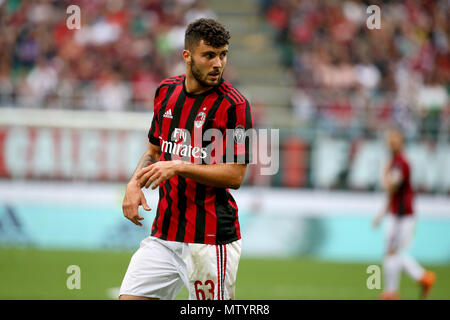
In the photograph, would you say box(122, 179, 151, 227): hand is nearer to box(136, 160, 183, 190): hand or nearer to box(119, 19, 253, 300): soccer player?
box(119, 19, 253, 300): soccer player

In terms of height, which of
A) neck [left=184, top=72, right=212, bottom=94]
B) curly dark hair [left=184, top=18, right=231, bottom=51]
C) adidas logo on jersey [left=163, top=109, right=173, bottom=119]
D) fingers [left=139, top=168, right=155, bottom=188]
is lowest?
fingers [left=139, top=168, right=155, bottom=188]

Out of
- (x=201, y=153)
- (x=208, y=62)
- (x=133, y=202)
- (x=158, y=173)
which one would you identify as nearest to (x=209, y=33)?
(x=208, y=62)

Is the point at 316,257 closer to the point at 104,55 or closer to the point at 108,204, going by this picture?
the point at 108,204

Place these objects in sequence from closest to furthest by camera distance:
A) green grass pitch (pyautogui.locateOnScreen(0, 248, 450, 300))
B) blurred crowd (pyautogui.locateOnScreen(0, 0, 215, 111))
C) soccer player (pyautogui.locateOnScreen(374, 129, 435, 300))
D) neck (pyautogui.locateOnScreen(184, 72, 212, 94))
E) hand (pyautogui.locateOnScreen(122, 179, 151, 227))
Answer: hand (pyautogui.locateOnScreen(122, 179, 151, 227)), neck (pyautogui.locateOnScreen(184, 72, 212, 94)), green grass pitch (pyautogui.locateOnScreen(0, 248, 450, 300)), soccer player (pyautogui.locateOnScreen(374, 129, 435, 300)), blurred crowd (pyautogui.locateOnScreen(0, 0, 215, 111))

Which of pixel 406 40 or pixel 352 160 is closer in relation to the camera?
pixel 352 160

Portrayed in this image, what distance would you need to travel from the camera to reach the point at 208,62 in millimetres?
4125

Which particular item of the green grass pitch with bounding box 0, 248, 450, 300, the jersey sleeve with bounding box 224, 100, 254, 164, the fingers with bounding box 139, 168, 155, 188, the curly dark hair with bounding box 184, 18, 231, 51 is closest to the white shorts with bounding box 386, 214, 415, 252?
the green grass pitch with bounding box 0, 248, 450, 300

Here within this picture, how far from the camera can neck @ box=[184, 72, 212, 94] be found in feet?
14.1

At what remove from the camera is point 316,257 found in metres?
11.4

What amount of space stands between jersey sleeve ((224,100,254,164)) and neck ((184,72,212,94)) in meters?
0.27

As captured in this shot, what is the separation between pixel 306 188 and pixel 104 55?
6197 mm

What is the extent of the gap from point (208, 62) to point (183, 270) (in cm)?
138

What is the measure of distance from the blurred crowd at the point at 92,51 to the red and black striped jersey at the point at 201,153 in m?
8.38

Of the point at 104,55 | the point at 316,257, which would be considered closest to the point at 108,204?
the point at 316,257
